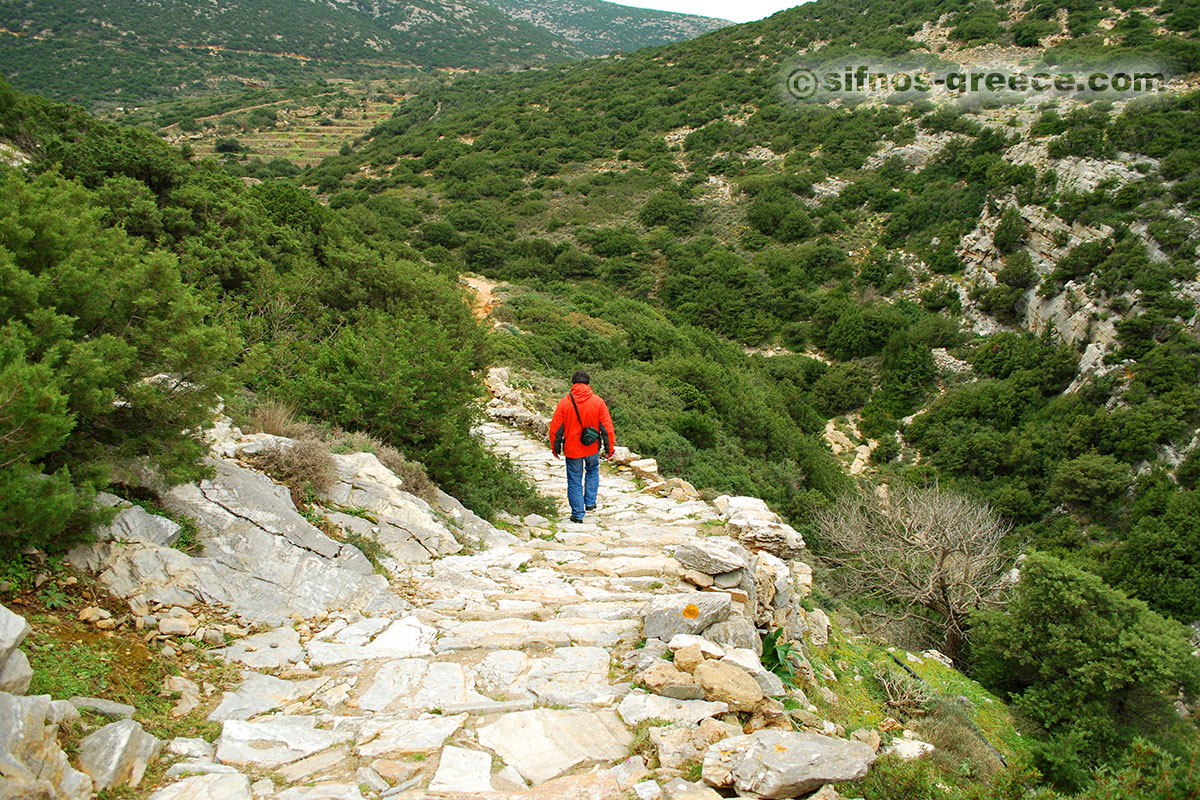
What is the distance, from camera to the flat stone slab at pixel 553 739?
9.30 ft

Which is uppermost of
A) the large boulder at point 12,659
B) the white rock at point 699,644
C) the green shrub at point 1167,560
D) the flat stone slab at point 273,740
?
the large boulder at point 12,659

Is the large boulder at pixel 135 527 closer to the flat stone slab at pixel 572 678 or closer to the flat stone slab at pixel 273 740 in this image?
the flat stone slab at pixel 273 740

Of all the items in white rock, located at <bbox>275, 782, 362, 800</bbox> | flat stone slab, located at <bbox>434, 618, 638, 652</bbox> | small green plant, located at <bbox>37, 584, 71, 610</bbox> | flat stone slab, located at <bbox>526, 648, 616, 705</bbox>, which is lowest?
flat stone slab, located at <bbox>434, 618, 638, 652</bbox>

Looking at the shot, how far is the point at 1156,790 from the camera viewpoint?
7.98ft

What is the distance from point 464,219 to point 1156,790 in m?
31.7

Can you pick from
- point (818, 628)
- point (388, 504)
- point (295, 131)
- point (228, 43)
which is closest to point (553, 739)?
point (388, 504)

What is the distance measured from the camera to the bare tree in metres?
9.68

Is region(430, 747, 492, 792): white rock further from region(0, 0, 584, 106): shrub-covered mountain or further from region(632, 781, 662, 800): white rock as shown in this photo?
region(0, 0, 584, 106): shrub-covered mountain

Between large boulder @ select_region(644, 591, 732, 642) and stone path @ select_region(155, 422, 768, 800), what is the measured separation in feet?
0.62

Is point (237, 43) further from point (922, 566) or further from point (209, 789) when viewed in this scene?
point (209, 789)

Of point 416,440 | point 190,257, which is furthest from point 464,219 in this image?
point 416,440

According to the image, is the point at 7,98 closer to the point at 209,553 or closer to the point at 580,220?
the point at 209,553

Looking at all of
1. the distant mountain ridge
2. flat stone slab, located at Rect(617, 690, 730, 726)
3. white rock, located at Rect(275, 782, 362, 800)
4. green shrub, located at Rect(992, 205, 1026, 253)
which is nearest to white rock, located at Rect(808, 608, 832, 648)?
flat stone slab, located at Rect(617, 690, 730, 726)

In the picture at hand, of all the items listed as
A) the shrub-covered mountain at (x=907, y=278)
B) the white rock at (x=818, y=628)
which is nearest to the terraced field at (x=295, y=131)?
the shrub-covered mountain at (x=907, y=278)
